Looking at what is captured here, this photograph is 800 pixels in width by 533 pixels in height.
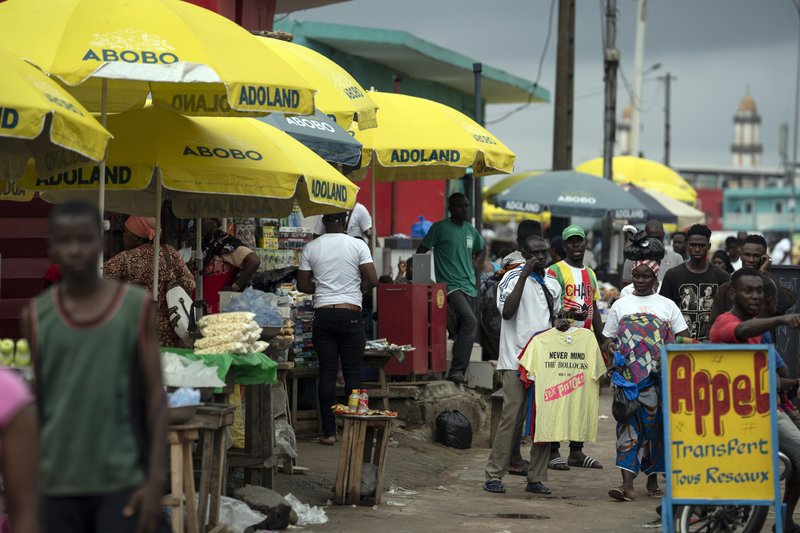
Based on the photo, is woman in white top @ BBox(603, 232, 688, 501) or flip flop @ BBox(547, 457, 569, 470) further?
flip flop @ BBox(547, 457, 569, 470)

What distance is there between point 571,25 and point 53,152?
1632 centimetres

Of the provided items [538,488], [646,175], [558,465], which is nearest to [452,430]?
[558,465]

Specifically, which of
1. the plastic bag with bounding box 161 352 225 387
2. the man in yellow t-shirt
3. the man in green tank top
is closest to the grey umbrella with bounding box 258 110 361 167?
the man in yellow t-shirt

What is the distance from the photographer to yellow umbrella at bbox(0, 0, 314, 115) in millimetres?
7957

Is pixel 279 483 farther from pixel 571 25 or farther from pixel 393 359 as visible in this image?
pixel 571 25

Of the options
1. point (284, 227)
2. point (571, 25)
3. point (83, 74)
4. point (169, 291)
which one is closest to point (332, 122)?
point (284, 227)

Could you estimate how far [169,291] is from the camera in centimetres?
902

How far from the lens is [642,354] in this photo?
31.9 ft

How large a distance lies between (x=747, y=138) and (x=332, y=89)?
620 ft

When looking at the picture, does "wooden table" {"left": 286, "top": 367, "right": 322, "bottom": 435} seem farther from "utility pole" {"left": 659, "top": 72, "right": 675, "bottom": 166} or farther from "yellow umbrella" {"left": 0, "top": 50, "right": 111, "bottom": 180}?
"utility pole" {"left": 659, "top": 72, "right": 675, "bottom": 166}

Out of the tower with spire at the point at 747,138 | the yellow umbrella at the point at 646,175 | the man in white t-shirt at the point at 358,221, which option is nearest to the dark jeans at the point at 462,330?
the man in white t-shirt at the point at 358,221

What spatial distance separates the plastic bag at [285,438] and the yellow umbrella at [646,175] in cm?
2211

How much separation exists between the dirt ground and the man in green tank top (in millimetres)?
4252

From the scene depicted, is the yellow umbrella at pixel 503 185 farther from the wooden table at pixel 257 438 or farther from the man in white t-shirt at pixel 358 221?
the wooden table at pixel 257 438
